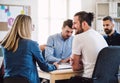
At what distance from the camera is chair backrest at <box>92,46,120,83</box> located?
2.39 m

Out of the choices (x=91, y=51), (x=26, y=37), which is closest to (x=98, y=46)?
(x=91, y=51)

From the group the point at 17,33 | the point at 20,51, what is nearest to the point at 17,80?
the point at 20,51

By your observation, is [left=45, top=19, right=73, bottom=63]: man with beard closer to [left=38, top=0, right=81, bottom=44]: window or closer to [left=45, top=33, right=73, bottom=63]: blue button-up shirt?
[left=45, top=33, right=73, bottom=63]: blue button-up shirt

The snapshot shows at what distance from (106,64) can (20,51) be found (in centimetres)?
87

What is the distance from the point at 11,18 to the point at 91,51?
7.62ft

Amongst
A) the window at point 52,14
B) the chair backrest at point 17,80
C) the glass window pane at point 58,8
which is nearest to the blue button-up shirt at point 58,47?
the chair backrest at point 17,80

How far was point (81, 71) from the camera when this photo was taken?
268 centimetres

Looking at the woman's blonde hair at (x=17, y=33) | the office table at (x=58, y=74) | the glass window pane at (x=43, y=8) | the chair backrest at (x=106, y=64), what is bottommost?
the office table at (x=58, y=74)

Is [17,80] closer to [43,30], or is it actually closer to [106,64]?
[106,64]

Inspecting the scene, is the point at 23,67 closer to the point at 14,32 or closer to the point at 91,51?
the point at 14,32

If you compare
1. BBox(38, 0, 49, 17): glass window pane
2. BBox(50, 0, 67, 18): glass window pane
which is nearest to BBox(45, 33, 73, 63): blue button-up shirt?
BBox(38, 0, 49, 17): glass window pane

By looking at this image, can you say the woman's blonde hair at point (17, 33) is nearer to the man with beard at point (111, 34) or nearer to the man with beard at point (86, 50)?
the man with beard at point (86, 50)

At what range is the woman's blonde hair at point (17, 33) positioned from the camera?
2310 mm

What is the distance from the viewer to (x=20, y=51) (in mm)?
2309
